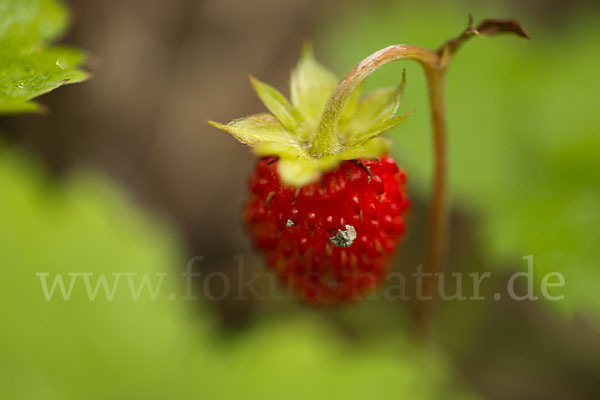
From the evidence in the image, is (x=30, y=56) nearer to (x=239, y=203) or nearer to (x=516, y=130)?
(x=239, y=203)

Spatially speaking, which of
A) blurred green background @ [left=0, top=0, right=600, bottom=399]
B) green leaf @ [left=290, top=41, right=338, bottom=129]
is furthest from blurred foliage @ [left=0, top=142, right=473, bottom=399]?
green leaf @ [left=290, top=41, right=338, bottom=129]

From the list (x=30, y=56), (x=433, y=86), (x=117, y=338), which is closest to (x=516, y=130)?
(x=433, y=86)

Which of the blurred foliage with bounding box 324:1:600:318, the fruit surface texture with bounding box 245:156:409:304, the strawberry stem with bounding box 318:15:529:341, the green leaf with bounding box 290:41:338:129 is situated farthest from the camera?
the blurred foliage with bounding box 324:1:600:318

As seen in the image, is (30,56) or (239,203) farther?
(239,203)

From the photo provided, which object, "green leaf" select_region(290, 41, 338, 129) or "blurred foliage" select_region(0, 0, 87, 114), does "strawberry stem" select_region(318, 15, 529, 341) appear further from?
"blurred foliage" select_region(0, 0, 87, 114)

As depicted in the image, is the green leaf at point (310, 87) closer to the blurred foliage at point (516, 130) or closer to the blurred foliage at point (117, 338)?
the blurred foliage at point (516, 130)

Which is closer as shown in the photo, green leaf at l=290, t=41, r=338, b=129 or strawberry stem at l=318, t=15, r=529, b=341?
strawberry stem at l=318, t=15, r=529, b=341

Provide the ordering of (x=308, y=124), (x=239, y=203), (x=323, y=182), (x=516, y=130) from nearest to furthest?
(x=323, y=182) < (x=308, y=124) < (x=516, y=130) < (x=239, y=203)

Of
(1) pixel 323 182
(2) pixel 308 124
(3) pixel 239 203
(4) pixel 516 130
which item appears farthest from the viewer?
(3) pixel 239 203

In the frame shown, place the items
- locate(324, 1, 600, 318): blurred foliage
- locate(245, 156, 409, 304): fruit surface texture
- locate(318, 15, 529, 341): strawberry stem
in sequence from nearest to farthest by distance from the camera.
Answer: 1. locate(318, 15, 529, 341): strawberry stem
2. locate(245, 156, 409, 304): fruit surface texture
3. locate(324, 1, 600, 318): blurred foliage
